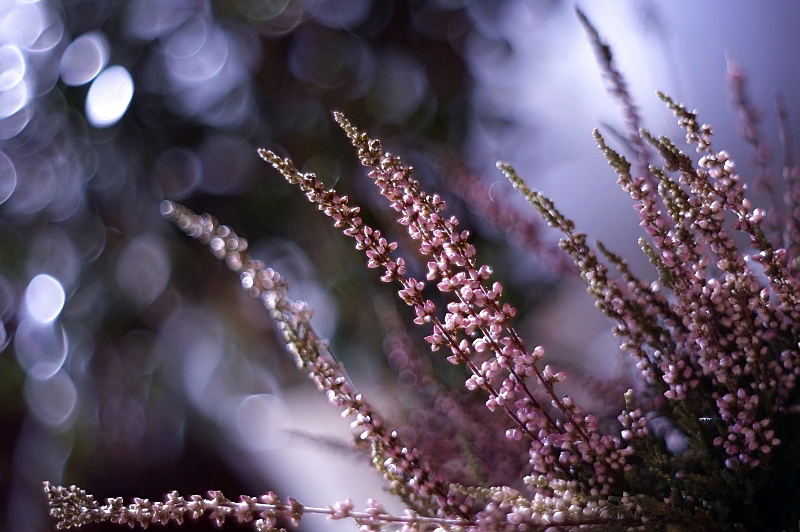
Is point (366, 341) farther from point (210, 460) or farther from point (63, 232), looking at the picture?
point (63, 232)

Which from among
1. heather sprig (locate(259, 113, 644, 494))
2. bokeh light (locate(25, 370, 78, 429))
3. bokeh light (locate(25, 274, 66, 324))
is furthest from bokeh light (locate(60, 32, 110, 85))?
heather sprig (locate(259, 113, 644, 494))

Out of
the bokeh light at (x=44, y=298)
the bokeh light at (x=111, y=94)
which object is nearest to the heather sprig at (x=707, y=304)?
the bokeh light at (x=111, y=94)

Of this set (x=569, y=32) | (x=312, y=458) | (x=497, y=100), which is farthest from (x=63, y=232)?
(x=569, y=32)

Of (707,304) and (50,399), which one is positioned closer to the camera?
(707,304)

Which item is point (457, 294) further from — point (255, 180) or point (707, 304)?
point (255, 180)

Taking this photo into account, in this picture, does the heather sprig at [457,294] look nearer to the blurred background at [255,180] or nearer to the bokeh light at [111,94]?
the blurred background at [255,180]

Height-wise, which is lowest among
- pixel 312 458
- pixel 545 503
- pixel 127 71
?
pixel 545 503

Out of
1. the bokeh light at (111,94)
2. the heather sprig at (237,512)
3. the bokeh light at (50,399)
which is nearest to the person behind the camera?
the heather sprig at (237,512)

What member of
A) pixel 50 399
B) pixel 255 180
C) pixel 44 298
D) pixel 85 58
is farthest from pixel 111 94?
pixel 50 399
